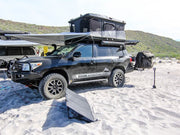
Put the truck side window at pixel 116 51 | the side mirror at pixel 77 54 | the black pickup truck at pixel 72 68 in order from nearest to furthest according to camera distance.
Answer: the black pickup truck at pixel 72 68, the side mirror at pixel 77 54, the truck side window at pixel 116 51

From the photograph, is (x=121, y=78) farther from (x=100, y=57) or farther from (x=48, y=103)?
(x=48, y=103)

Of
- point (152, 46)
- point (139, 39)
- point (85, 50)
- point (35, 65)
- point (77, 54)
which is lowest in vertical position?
point (35, 65)

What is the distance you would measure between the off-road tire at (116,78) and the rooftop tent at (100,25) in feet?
5.60

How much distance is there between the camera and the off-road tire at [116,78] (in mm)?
5573

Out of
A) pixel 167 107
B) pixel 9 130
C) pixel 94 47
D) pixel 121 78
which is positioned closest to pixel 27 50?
pixel 94 47

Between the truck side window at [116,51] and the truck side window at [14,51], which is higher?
the truck side window at [14,51]

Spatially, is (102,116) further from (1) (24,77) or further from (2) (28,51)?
(2) (28,51)

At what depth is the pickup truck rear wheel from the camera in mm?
3910

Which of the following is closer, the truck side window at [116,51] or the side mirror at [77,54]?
the side mirror at [77,54]

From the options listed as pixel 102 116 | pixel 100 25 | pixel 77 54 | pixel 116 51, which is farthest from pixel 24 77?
pixel 100 25

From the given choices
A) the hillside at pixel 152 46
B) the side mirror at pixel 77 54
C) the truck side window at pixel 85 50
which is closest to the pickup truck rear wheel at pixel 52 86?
the side mirror at pixel 77 54

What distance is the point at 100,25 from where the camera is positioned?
21.3 ft

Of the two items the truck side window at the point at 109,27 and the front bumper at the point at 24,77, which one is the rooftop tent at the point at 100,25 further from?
the front bumper at the point at 24,77

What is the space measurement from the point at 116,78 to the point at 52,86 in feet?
9.40
